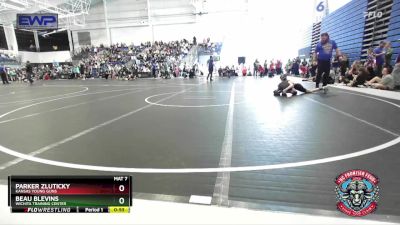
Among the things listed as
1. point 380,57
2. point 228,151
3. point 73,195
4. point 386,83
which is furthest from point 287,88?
point 73,195

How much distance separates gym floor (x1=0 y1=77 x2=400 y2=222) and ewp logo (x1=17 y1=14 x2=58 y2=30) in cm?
1585

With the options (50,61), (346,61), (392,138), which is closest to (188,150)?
(392,138)

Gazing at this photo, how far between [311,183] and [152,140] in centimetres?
203

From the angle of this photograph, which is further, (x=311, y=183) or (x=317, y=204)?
(x=311, y=183)

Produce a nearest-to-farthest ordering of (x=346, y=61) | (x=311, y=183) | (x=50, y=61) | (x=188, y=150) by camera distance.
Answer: (x=311, y=183) → (x=188, y=150) → (x=346, y=61) → (x=50, y=61)

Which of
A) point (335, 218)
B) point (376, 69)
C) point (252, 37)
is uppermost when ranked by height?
point (252, 37)

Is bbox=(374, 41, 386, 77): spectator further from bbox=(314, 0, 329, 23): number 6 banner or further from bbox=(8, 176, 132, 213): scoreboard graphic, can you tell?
bbox=(8, 176, 132, 213): scoreboard graphic

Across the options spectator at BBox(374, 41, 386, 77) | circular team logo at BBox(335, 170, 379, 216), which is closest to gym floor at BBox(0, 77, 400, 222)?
circular team logo at BBox(335, 170, 379, 216)

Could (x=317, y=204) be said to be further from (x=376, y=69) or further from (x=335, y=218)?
(x=376, y=69)

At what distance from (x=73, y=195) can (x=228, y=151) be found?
1.70 metres

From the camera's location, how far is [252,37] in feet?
88.9

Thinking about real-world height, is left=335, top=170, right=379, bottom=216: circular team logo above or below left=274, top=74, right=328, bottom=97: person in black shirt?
below

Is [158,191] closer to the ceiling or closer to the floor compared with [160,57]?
closer to the floor

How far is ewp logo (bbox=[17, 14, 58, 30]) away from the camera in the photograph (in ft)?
59.3
